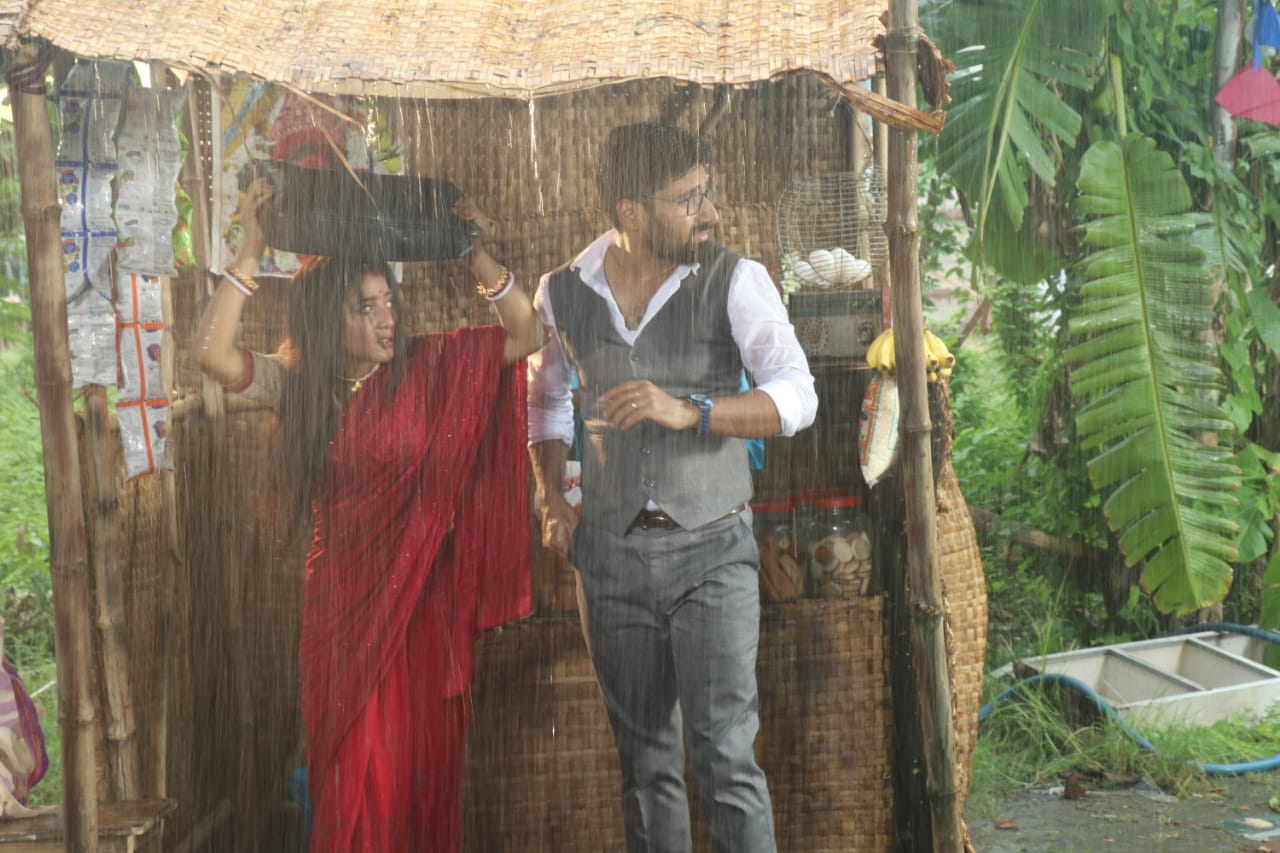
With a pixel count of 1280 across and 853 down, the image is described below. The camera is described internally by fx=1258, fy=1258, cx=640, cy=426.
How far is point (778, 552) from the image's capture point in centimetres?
424

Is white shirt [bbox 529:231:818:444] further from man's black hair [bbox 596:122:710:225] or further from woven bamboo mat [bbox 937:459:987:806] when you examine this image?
woven bamboo mat [bbox 937:459:987:806]

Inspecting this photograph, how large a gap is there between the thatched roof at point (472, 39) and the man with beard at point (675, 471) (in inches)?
14.6

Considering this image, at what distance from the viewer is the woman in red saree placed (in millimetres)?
3676

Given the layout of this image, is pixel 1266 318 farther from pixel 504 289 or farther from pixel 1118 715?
pixel 504 289

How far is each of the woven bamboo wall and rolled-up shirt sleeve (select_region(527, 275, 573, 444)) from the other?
780 mm

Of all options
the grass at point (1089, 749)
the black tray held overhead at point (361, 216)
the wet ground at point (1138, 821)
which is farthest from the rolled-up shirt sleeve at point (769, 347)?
the grass at point (1089, 749)

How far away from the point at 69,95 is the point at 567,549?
1938 mm

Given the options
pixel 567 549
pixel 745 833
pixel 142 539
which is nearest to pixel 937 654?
pixel 745 833

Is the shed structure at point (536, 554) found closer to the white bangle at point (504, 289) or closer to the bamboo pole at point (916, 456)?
the bamboo pole at point (916, 456)

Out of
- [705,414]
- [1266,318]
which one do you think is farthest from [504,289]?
[1266,318]

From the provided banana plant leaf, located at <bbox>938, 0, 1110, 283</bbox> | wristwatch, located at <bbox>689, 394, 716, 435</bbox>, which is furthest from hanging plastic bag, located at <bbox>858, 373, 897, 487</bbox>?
banana plant leaf, located at <bbox>938, 0, 1110, 283</bbox>

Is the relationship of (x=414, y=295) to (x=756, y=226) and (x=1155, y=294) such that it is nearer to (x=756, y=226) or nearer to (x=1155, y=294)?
(x=756, y=226)

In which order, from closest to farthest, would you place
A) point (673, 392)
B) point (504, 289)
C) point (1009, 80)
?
point (673, 392) → point (504, 289) → point (1009, 80)

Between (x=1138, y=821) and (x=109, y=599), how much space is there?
381 cm
